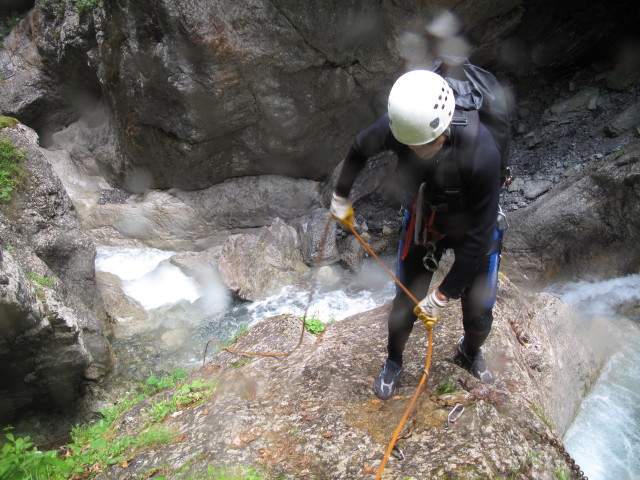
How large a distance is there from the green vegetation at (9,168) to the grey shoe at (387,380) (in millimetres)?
6158

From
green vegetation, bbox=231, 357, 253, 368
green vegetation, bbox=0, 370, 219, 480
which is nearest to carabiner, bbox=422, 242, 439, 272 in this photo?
green vegetation, bbox=0, 370, 219, 480

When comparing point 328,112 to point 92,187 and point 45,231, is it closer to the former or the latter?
point 45,231

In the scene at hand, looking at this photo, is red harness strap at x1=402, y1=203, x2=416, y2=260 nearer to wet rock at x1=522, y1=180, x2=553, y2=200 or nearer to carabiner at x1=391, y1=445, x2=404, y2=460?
carabiner at x1=391, y1=445, x2=404, y2=460

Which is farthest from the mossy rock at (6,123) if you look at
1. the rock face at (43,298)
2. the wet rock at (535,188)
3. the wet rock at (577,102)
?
the wet rock at (577,102)

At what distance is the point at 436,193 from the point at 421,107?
52 cm

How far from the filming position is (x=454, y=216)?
2480 mm

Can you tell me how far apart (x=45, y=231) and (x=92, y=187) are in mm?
5576

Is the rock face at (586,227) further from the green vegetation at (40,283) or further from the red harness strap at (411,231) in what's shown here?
the green vegetation at (40,283)

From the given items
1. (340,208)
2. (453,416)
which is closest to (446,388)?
(453,416)

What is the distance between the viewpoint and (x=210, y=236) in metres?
10.6

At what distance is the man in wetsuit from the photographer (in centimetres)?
222

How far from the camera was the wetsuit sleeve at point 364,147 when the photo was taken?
2549 millimetres

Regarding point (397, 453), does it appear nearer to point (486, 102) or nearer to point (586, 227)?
point (486, 102)

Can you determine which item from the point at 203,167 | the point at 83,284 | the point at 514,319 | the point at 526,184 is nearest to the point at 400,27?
the point at 526,184
